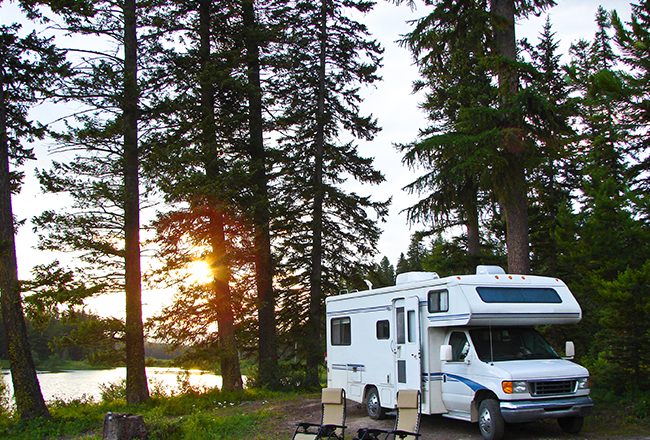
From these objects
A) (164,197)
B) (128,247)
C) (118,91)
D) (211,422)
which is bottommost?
(211,422)

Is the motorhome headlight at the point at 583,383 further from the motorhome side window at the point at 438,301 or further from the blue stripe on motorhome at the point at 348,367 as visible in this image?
the blue stripe on motorhome at the point at 348,367

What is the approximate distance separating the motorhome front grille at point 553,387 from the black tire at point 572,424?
2.20ft

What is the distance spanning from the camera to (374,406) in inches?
485

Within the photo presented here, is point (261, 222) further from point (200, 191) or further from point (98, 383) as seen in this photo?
point (98, 383)

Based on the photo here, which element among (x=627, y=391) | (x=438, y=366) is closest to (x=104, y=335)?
(x=438, y=366)

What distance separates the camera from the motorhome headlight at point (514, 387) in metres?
8.98

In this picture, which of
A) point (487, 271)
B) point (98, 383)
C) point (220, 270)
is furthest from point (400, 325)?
point (98, 383)

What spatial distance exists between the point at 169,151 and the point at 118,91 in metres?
2.21

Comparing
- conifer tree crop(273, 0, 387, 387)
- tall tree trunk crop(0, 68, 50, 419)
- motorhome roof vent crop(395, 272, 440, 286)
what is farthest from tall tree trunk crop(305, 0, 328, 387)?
tall tree trunk crop(0, 68, 50, 419)

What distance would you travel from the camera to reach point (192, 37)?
1945 cm

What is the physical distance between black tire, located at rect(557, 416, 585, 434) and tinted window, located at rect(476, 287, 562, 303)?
84.1 inches

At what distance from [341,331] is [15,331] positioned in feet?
26.4

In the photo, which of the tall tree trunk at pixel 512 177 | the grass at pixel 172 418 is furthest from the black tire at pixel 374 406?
the tall tree trunk at pixel 512 177

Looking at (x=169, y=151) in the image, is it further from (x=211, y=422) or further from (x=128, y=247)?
(x=211, y=422)
